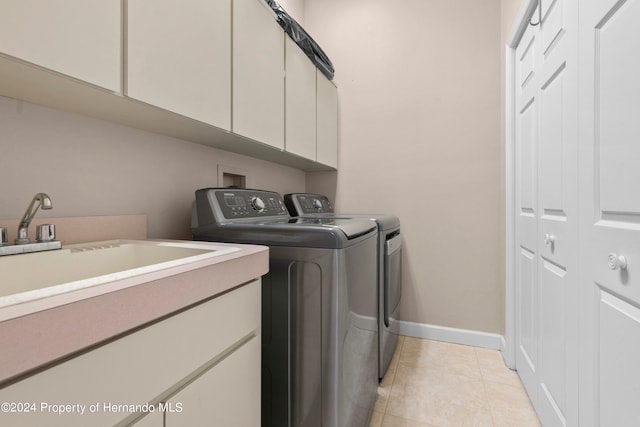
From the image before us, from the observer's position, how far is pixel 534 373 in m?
1.45

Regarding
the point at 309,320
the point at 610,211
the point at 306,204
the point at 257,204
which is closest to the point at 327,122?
the point at 306,204

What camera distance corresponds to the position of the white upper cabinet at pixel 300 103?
167 centimetres

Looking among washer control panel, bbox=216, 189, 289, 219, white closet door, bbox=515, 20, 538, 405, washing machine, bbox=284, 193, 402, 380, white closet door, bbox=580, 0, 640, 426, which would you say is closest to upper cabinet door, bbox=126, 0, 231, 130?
washer control panel, bbox=216, 189, 289, 219

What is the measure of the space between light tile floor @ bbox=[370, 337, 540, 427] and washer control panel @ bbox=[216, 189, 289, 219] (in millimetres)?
1164

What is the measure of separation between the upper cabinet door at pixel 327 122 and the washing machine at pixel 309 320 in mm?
1169

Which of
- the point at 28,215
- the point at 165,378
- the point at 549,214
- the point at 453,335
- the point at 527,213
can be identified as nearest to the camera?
the point at 165,378

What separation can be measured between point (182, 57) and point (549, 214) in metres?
1.60

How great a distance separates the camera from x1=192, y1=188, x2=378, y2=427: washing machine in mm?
994

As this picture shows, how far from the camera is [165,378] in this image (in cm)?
57

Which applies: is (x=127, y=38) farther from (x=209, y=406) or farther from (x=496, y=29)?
(x=496, y=29)

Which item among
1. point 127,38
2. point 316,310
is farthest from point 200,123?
point 316,310

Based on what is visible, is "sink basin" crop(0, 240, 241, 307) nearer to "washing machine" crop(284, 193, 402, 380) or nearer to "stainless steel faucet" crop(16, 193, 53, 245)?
"stainless steel faucet" crop(16, 193, 53, 245)

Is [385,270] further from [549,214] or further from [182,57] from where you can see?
[182,57]

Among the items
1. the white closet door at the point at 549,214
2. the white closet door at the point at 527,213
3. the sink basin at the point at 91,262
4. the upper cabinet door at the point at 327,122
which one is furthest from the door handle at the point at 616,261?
the upper cabinet door at the point at 327,122
